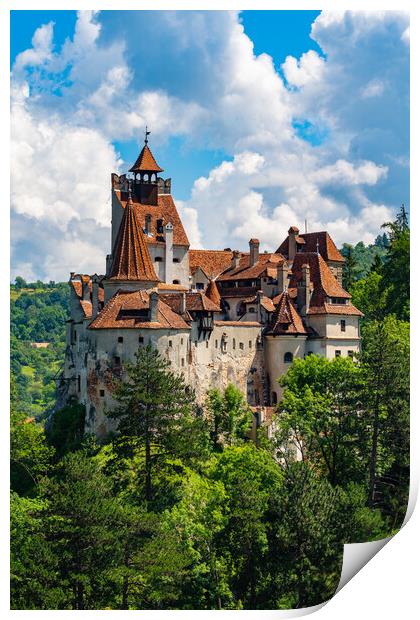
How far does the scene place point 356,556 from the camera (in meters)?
44.8

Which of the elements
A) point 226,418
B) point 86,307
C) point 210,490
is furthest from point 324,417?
point 86,307

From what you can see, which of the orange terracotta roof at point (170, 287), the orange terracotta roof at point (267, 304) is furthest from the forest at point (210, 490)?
the orange terracotta roof at point (170, 287)

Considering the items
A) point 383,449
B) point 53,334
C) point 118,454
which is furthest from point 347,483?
point 53,334

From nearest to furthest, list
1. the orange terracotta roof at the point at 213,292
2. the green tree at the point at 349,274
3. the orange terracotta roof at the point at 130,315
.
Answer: the orange terracotta roof at the point at 130,315 → the orange terracotta roof at the point at 213,292 → the green tree at the point at 349,274

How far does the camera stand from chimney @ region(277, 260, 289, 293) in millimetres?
67938

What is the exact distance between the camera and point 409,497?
4519 cm

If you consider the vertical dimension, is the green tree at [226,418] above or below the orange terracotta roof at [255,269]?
below

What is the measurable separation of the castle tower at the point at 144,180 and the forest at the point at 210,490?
13.3 meters

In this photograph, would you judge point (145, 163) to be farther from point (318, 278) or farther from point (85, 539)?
point (85, 539)

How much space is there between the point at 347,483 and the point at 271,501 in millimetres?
5846

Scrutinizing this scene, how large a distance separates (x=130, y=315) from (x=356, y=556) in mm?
18036

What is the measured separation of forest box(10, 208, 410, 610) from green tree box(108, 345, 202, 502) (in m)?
0.07

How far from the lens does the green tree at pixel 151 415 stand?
52594 mm

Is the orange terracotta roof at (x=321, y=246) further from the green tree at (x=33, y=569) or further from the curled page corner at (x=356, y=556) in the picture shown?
the green tree at (x=33, y=569)
